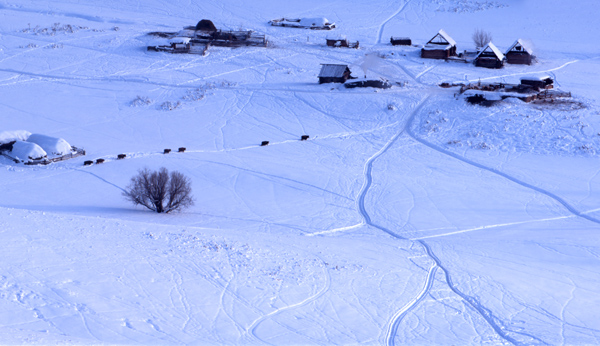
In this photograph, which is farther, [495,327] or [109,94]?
[109,94]

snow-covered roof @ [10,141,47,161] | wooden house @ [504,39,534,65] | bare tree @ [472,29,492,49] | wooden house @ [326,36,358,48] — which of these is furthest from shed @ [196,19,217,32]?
snow-covered roof @ [10,141,47,161]

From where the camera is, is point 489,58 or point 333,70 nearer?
point 333,70

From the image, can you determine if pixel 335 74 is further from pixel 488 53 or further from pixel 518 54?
pixel 518 54

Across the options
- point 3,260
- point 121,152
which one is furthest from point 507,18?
point 3,260

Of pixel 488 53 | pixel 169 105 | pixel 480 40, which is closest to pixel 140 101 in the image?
pixel 169 105

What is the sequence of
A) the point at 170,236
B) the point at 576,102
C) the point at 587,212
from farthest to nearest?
1. the point at 576,102
2. the point at 587,212
3. the point at 170,236

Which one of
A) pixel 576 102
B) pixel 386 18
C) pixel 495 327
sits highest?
pixel 386 18

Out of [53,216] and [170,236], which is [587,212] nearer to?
[170,236]
